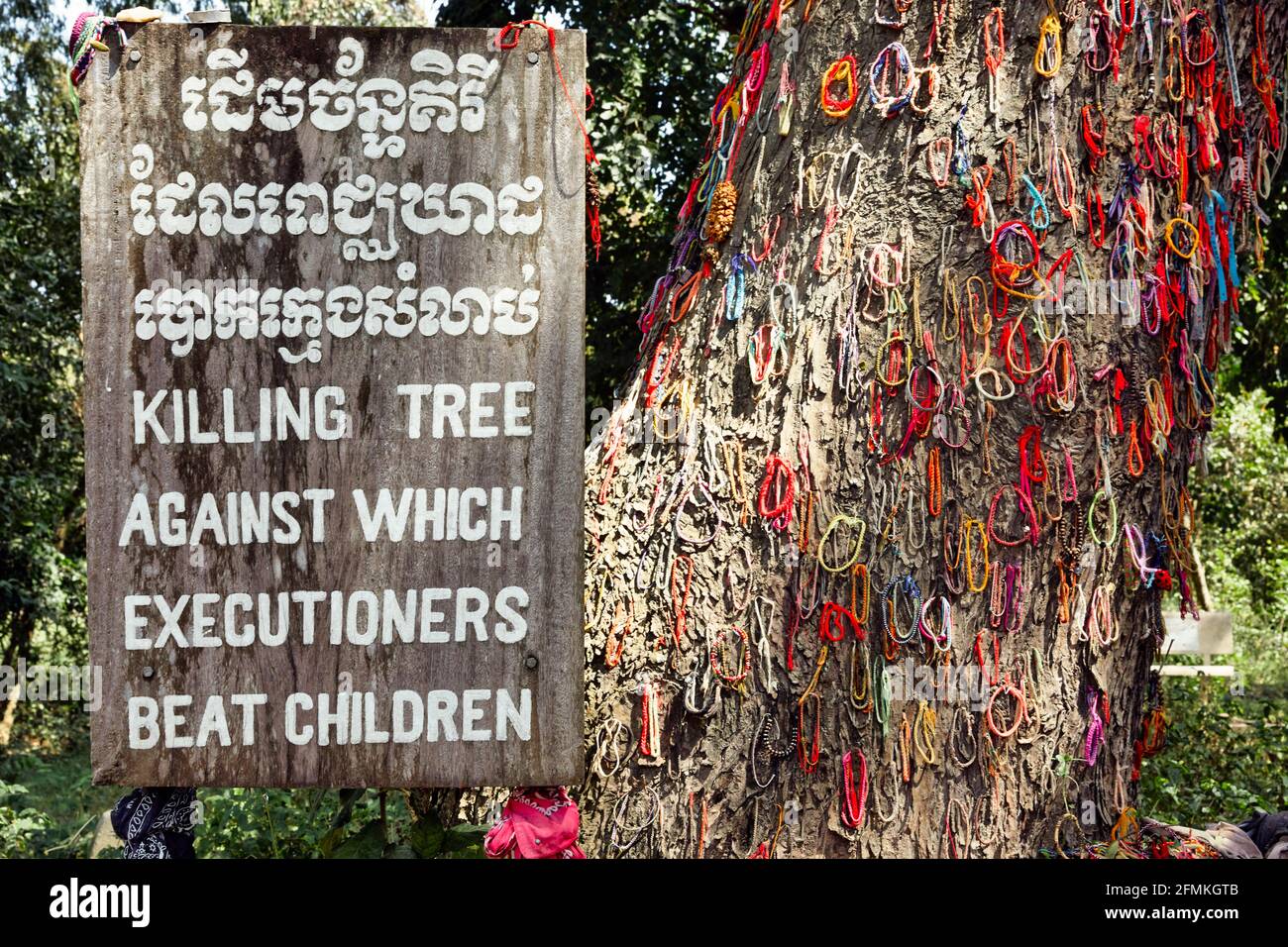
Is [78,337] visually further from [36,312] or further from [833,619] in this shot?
[833,619]

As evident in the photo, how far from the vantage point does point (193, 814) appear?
235 cm

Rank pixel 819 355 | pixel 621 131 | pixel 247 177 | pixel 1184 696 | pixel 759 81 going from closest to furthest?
pixel 247 177, pixel 819 355, pixel 759 81, pixel 621 131, pixel 1184 696

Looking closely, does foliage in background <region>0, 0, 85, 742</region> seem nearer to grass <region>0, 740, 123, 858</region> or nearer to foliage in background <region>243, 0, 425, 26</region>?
grass <region>0, 740, 123, 858</region>

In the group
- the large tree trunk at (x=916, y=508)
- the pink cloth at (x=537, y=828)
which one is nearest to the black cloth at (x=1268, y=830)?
the large tree trunk at (x=916, y=508)

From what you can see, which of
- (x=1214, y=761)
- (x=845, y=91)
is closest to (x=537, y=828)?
(x=845, y=91)

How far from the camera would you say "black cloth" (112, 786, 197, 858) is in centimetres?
229

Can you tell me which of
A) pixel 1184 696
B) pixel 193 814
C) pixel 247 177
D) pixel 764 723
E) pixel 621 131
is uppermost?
Answer: pixel 621 131

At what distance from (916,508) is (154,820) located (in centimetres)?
174

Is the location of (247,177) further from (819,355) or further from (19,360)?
(19,360)

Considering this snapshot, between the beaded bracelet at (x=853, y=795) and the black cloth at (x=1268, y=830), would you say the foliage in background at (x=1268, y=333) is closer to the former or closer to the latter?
the black cloth at (x=1268, y=830)

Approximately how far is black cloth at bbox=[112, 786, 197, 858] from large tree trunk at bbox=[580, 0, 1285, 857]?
876 millimetres

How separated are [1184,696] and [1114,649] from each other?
23.5 feet

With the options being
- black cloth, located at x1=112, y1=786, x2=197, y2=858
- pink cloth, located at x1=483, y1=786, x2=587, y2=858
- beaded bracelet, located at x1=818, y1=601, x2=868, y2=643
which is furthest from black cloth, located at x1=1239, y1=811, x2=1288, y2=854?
black cloth, located at x1=112, y1=786, x2=197, y2=858

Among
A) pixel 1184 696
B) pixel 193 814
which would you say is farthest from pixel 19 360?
pixel 1184 696
